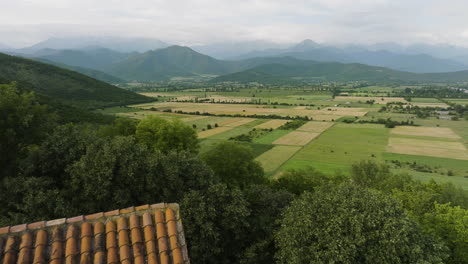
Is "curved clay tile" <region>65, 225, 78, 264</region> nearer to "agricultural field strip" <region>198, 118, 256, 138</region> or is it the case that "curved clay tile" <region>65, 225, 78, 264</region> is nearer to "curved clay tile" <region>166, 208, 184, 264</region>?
"curved clay tile" <region>166, 208, 184, 264</region>

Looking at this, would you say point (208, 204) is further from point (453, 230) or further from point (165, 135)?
point (165, 135)

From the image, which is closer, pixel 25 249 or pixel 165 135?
pixel 25 249

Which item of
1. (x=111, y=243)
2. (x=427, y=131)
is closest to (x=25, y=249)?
(x=111, y=243)

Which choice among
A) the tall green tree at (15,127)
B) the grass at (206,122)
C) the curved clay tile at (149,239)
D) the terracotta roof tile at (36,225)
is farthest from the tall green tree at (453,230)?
the grass at (206,122)

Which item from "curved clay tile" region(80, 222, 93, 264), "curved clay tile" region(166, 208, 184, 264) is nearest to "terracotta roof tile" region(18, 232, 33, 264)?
"curved clay tile" region(80, 222, 93, 264)

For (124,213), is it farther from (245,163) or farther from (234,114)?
(234,114)
